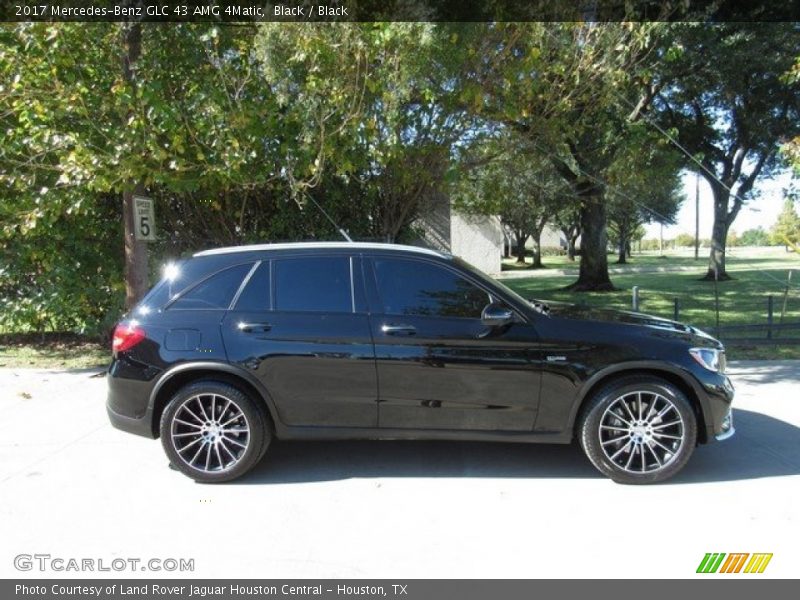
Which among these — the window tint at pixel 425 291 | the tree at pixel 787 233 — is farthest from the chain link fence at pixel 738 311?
the window tint at pixel 425 291

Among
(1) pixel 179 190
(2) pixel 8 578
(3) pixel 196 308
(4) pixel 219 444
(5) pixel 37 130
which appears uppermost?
(5) pixel 37 130

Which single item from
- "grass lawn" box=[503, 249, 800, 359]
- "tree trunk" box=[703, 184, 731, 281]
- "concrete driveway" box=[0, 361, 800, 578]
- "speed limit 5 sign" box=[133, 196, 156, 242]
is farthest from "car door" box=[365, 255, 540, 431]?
"tree trunk" box=[703, 184, 731, 281]

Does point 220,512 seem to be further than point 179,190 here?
No

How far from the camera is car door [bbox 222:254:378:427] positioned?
447 centimetres

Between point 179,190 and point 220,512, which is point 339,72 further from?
point 220,512

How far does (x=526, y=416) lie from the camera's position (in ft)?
14.6

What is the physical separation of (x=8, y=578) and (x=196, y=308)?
2.05m

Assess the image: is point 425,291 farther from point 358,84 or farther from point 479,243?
point 479,243

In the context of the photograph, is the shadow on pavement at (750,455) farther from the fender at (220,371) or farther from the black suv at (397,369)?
the fender at (220,371)

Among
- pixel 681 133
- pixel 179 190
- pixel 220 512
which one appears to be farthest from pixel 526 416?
pixel 681 133

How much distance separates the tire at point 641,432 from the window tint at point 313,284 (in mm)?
2021

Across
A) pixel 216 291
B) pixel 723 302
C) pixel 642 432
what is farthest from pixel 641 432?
pixel 723 302

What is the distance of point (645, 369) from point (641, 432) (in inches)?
17.7

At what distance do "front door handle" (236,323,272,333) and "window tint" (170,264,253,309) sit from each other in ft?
0.80
